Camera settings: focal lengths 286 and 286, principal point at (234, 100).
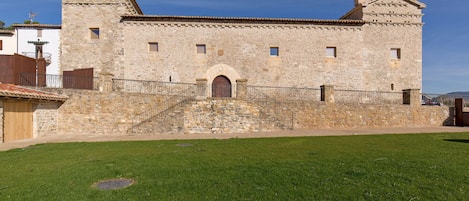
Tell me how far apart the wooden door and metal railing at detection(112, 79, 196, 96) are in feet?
22.5

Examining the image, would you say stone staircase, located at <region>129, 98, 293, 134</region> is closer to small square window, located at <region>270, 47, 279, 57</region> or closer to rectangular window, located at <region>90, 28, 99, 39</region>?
small square window, located at <region>270, 47, 279, 57</region>

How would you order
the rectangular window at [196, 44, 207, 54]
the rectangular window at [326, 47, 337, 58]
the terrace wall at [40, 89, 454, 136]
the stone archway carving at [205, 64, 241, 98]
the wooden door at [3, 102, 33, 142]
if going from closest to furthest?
the wooden door at [3, 102, 33, 142]
the terrace wall at [40, 89, 454, 136]
the stone archway carving at [205, 64, 241, 98]
the rectangular window at [196, 44, 207, 54]
the rectangular window at [326, 47, 337, 58]

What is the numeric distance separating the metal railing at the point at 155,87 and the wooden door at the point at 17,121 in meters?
6.87

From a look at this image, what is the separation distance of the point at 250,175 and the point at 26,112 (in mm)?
14118

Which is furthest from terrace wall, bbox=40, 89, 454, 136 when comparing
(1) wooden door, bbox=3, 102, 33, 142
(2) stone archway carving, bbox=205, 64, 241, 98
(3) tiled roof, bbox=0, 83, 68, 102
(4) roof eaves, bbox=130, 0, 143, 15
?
(4) roof eaves, bbox=130, 0, 143, 15

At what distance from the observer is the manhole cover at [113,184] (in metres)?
→ 5.27

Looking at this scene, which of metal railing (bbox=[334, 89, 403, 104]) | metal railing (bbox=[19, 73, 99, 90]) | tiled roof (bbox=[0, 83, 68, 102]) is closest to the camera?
tiled roof (bbox=[0, 83, 68, 102])

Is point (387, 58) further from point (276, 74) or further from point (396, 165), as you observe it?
point (396, 165)

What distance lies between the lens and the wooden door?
13.3 m

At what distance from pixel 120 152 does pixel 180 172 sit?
387 centimetres

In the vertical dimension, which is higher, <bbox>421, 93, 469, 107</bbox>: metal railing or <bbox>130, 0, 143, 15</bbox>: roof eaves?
<bbox>130, 0, 143, 15</bbox>: roof eaves

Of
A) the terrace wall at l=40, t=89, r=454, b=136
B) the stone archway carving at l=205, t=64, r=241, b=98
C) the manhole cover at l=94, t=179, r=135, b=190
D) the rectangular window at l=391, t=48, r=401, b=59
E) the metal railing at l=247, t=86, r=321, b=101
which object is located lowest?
the manhole cover at l=94, t=179, r=135, b=190

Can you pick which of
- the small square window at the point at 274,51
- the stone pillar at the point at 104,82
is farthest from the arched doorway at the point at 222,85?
the stone pillar at the point at 104,82

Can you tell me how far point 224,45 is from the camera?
22.2m
